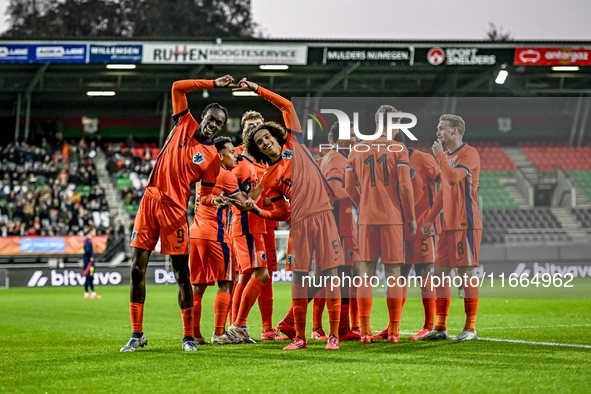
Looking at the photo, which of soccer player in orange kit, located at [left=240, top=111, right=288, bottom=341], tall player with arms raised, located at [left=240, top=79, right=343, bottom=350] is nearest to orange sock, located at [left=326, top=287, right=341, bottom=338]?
tall player with arms raised, located at [left=240, top=79, right=343, bottom=350]

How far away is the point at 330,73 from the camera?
28.6 m

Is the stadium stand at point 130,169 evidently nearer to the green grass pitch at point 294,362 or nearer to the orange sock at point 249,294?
the green grass pitch at point 294,362

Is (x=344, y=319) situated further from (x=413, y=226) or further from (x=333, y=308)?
(x=413, y=226)

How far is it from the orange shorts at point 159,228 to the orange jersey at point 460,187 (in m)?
2.78

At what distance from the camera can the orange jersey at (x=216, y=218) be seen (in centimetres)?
764

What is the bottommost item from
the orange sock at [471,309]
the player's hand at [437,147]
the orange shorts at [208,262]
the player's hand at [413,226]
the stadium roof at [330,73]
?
the orange sock at [471,309]

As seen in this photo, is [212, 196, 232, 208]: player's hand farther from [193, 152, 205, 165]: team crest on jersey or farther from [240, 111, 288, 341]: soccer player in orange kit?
[240, 111, 288, 341]: soccer player in orange kit

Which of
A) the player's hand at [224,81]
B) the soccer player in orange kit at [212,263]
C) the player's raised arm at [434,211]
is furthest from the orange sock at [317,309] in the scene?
the player's hand at [224,81]

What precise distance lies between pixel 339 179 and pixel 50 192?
2125 cm

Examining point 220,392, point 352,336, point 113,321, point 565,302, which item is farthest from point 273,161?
point 565,302

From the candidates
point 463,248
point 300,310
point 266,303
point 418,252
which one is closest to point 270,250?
point 266,303

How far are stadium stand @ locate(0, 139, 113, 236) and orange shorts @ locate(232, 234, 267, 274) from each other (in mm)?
17972

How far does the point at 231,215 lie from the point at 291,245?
140 centimetres

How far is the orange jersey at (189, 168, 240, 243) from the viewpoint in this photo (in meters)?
7.64
